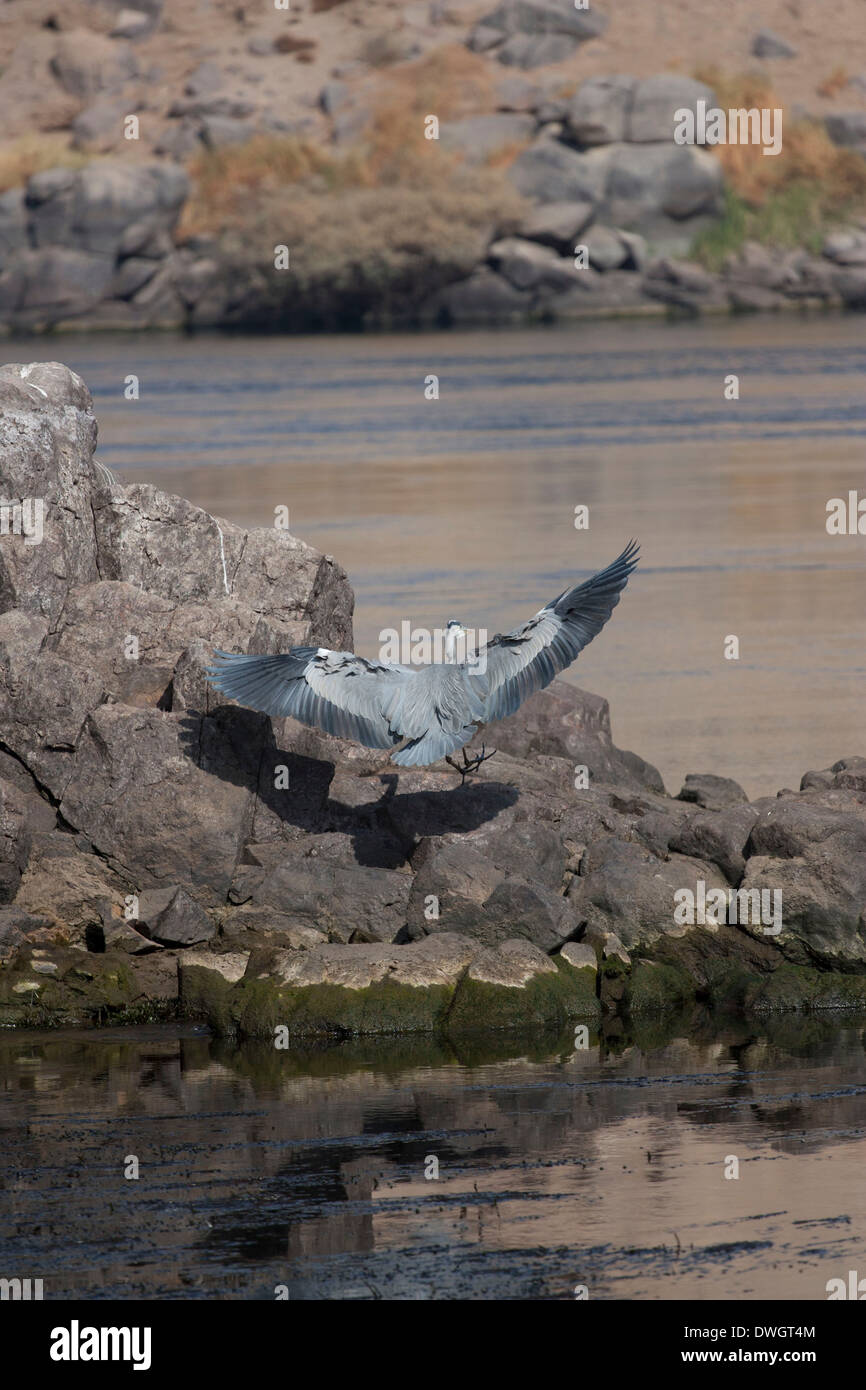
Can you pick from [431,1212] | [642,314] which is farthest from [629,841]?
[642,314]

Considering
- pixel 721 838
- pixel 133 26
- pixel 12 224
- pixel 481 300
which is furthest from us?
pixel 133 26

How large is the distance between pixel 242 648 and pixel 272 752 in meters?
0.85

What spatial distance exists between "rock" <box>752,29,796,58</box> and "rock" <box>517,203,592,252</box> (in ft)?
92.8

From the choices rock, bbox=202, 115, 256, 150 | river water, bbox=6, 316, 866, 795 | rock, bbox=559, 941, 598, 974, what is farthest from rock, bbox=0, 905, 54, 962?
rock, bbox=202, 115, 256, 150

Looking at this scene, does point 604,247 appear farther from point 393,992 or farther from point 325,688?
point 393,992

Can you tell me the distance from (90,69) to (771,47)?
28473mm

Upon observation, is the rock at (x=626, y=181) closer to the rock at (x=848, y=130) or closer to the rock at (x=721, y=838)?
the rock at (x=848, y=130)

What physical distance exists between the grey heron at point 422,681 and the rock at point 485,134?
213 ft

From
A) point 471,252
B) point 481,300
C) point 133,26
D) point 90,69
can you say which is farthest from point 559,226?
point 133,26

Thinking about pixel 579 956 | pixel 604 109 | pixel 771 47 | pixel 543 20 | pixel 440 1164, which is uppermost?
pixel 543 20

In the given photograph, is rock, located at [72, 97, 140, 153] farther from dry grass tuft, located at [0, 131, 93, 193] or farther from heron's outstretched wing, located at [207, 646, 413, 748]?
heron's outstretched wing, located at [207, 646, 413, 748]

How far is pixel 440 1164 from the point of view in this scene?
32.1 feet

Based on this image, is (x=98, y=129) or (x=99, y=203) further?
(x=98, y=129)

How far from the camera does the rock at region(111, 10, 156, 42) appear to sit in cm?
9619
